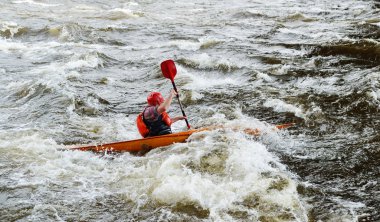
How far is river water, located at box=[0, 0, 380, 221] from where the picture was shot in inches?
228

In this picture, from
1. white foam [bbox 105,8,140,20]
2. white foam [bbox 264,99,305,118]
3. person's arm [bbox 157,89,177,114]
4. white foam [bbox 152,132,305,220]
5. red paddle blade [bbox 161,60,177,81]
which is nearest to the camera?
white foam [bbox 152,132,305,220]

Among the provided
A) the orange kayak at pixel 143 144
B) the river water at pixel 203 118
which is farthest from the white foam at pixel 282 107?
the orange kayak at pixel 143 144

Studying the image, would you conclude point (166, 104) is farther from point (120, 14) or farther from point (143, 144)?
point (120, 14)

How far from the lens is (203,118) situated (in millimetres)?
8891

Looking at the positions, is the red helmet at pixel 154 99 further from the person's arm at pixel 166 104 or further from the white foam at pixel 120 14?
the white foam at pixel 120 14

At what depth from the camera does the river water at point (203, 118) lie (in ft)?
19.0

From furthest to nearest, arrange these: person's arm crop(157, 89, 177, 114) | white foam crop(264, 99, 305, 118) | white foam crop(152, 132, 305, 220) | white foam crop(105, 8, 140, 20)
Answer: white foam crop(105, 8, 140, 20)
white foam crop(264, 99, 305, 118)
person's arm crop(157, 89, 177, 114)
white foam crop(152, 132, 305, 220)

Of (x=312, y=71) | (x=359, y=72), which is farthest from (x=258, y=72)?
(x=359, y=72)

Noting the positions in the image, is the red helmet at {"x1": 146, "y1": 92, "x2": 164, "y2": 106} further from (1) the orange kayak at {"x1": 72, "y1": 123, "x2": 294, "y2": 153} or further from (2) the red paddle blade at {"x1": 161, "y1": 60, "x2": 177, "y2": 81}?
(2) the red paddle blade at {"x1": 161, "y1": 60, "x2": 177, "y2": 81}

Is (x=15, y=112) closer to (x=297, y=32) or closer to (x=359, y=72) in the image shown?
(x=359, y=72)

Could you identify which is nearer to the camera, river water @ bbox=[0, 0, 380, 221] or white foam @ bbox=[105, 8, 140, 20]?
river water @ bbox=[0, 0, 380, 221]

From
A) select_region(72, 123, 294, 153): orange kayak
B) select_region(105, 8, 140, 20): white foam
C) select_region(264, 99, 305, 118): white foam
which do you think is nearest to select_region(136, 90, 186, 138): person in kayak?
select_region(72, 123, 294, 153): orange kayak

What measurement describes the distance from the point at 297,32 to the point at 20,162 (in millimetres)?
10734

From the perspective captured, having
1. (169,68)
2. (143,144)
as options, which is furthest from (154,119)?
(169,68)
